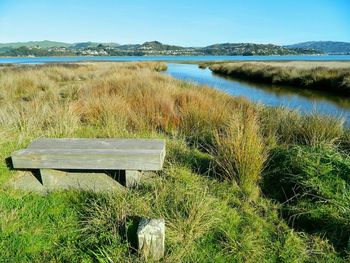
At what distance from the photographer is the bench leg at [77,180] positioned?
341cm

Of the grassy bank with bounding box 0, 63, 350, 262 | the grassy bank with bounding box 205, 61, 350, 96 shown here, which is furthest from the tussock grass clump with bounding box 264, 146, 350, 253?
the grassy bank with bounding box 205, 61, 350, 96

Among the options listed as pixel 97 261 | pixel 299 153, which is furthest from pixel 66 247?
pixel 299 153

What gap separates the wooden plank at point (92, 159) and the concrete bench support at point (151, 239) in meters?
0.99

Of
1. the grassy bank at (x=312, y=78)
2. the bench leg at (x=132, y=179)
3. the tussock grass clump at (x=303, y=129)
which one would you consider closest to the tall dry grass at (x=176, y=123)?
the tussock grass clump at (x=303, y=129)

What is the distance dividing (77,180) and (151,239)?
168 cm

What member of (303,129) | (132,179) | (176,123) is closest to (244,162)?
(132,179)

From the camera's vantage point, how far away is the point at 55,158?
3.25 m

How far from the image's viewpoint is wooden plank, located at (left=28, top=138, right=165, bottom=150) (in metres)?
3.52

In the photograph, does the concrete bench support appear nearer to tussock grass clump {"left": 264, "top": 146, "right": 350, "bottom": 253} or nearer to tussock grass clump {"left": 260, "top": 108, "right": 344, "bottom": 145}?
tussock grass clump {"left": 264, "top": 146, "right": 350, "bottom": 253}

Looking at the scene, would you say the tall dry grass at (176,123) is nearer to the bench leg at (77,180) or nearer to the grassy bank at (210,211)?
the grassy bank at (210,211)

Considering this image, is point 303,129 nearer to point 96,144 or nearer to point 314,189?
point 314,189

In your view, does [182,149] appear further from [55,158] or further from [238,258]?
[238,258]

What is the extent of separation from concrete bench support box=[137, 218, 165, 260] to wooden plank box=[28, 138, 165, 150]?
4.19 feet

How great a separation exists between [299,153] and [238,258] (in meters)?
1.79
